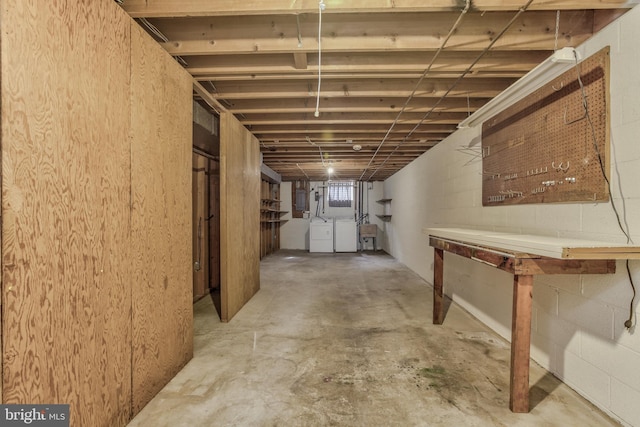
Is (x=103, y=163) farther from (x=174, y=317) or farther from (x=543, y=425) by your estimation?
(x=543, y=425)

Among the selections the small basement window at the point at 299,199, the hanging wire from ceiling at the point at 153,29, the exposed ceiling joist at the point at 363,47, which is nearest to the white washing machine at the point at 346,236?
the small basement window at the point at 299,199

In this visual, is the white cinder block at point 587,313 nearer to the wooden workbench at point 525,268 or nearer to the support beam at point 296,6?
the wooden workbench at point 525,268

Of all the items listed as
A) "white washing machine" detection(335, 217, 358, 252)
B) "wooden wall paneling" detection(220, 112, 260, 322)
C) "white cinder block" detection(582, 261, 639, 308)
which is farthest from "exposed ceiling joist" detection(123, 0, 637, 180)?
"white washing machine" detection(335, 217, 358, 252)

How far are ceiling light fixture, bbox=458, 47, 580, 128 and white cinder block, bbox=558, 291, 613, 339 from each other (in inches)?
50.9

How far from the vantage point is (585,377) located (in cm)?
163

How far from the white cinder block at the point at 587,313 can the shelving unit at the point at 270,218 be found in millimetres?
5799

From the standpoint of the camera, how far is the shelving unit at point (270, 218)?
700cm

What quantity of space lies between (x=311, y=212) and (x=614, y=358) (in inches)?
292

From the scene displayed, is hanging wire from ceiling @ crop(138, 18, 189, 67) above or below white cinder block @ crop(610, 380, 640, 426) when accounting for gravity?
above

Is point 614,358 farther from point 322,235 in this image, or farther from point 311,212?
point 311,212

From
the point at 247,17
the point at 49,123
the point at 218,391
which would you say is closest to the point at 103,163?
the point at 49,123

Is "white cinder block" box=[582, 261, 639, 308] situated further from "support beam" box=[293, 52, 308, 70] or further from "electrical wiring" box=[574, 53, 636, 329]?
"support beam" box=[293, 52, 308, 70]

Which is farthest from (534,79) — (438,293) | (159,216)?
(159,216)

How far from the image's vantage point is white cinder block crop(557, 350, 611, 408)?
152 centimetres
